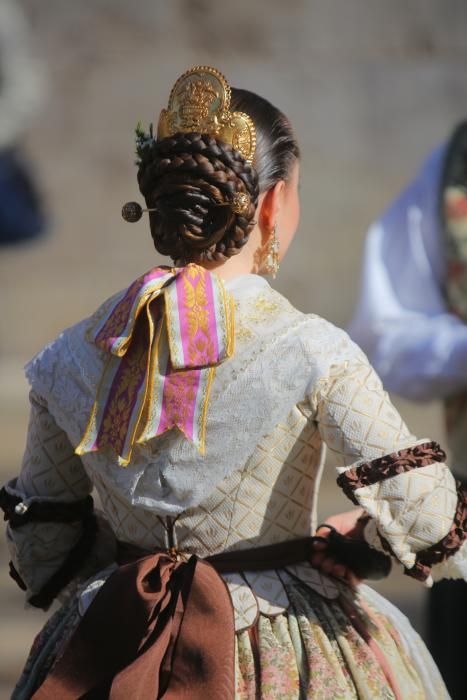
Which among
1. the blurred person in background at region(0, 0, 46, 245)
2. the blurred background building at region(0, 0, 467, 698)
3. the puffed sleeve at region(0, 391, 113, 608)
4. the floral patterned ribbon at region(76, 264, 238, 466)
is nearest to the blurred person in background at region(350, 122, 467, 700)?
the puffed sleeve at region(0, 391, 113, 608)

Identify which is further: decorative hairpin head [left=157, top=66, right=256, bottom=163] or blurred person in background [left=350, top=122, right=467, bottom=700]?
blurred person in background [left=350, top=122, right=467, bottom=700]

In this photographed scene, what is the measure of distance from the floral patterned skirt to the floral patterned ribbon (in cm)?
29

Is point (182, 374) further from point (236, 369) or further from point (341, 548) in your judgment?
point (341, 548)

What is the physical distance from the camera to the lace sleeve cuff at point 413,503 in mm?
1484

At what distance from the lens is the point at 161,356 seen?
1.58 meters

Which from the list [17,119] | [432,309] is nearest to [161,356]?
[432,309]

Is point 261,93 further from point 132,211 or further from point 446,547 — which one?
point 446,547

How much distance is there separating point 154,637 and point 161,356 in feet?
Result: 1.32

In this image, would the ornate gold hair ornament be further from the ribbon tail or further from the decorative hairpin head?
the ribbon tail

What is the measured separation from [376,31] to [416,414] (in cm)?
356

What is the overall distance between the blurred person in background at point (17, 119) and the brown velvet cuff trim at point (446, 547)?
266 inches

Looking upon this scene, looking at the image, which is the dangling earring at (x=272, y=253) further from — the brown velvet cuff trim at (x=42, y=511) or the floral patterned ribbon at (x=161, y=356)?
the brown velvet cuff trim at (x=42, y=511)

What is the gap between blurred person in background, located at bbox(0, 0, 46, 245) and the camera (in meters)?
8.01

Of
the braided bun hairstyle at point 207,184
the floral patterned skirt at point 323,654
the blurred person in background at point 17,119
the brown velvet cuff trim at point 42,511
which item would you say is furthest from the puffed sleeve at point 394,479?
the blurred person in background at point 17,119
